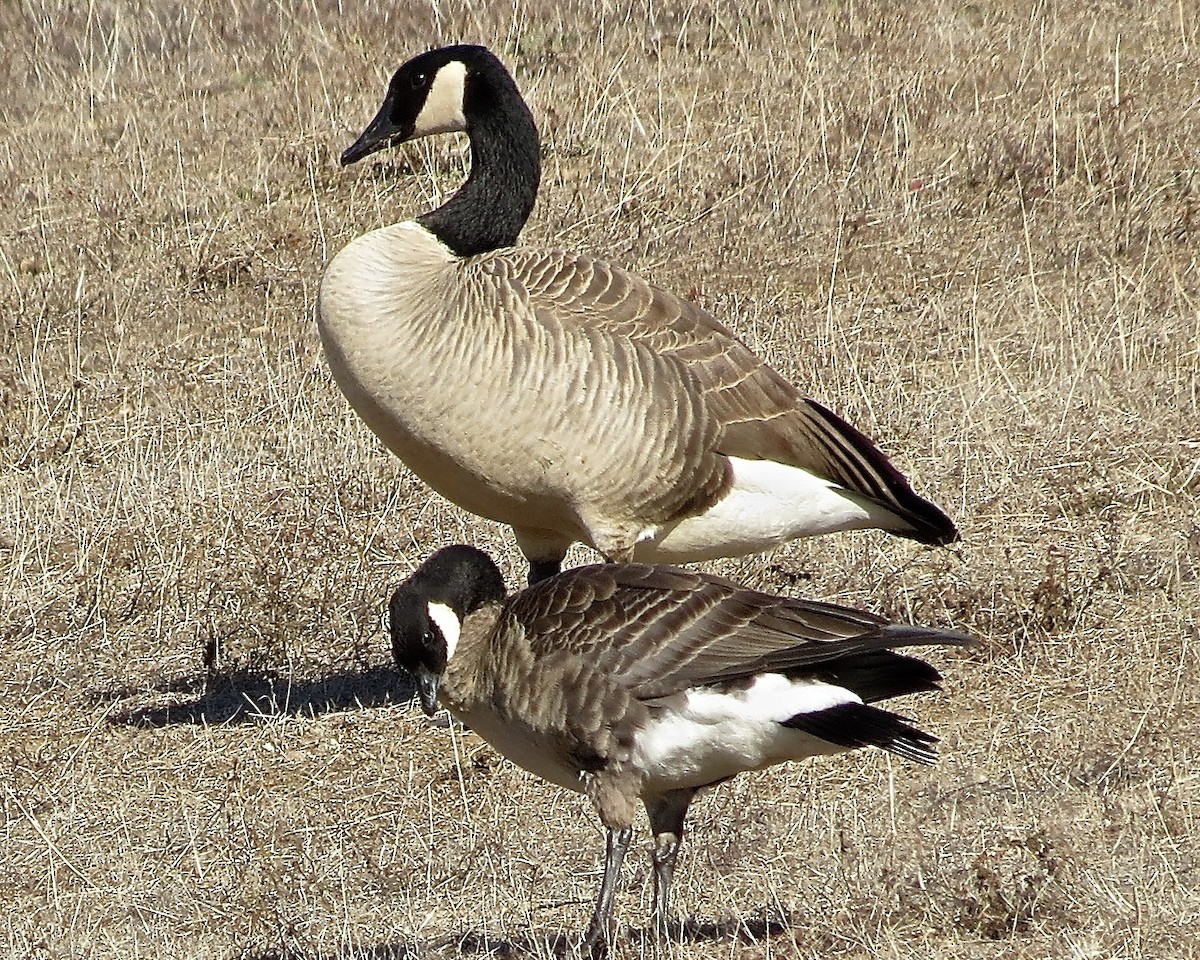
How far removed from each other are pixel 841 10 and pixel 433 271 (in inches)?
285

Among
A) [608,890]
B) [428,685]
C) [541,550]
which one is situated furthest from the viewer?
[541,550]

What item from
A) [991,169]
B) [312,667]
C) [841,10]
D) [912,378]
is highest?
[841,10]

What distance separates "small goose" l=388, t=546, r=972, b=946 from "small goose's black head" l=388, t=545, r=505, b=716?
1 cm

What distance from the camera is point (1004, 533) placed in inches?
271

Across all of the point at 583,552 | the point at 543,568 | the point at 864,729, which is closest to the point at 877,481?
the point at 543,568

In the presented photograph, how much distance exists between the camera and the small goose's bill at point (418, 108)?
6.80 meters

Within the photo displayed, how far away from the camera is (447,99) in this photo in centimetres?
681

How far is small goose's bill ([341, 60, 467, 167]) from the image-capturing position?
6.80 metres

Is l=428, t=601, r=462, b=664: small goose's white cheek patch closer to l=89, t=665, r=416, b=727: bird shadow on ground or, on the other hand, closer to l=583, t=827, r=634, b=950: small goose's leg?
l=583, t=827, r=634, b=950: small goose's leg

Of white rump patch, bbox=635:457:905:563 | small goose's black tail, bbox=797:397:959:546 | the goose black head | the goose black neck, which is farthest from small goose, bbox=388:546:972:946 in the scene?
the goose black head

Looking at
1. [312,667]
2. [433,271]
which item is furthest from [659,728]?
[312,667]

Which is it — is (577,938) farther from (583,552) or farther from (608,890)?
(583,552)

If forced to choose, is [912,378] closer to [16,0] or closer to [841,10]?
[841,10]

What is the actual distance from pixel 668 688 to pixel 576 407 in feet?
5.69
